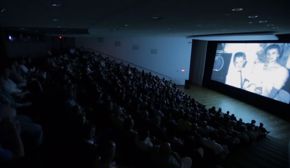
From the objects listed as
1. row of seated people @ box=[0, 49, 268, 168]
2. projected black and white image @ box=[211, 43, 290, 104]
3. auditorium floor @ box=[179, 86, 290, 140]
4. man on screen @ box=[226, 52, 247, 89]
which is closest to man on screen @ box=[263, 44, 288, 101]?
projected black and white image @ box=[211, 43, 290, 104]

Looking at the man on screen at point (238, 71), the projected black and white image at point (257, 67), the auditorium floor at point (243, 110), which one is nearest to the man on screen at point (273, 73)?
the projected black and white image at point (257, 67)

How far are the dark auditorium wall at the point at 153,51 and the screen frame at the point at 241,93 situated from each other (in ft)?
5.61

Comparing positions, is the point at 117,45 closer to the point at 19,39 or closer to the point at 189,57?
the point at 189,57

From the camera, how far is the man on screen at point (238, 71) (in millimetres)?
13742

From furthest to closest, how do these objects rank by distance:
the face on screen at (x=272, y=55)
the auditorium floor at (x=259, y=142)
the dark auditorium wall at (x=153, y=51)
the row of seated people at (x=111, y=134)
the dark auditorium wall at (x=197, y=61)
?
1. the dark auditorium wall at (x=197, y=61)
2. the dark auditorium wall at (x=153, y=51)
3. the face on screen at (x=272, y=55)
4. the auditorium floor at (x=259, y=142)
5. the row of seated people at (x=111, y=134)

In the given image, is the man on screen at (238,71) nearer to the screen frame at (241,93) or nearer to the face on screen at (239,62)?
the face on screen at (239,62)

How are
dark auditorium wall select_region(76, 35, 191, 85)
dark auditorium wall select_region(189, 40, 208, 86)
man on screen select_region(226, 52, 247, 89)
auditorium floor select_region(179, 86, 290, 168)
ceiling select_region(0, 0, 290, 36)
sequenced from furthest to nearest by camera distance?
dark auditorium wall select_region(189, 40, 208, 86), dark auditorium wall select_region(76, 35, 191, 85), man on screen select_region(226, 52, 247, 89), auditorium floor select_region(179, 86, 290, 168), ceiling select_region(0, 0, 290, 36)

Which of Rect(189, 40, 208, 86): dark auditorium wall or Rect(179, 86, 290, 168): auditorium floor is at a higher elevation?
Rect(189, 40, 208, 86): dark auditorium wall

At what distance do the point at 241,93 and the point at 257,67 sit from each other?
2.50 m

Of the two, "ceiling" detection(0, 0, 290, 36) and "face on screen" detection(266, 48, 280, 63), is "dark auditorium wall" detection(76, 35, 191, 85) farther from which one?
"ceiling" detection(0, 0, 290, 36)

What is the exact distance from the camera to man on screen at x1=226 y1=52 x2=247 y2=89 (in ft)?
45.1

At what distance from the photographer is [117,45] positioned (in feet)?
59.9

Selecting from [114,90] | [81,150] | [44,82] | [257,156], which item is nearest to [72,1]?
[81,150]

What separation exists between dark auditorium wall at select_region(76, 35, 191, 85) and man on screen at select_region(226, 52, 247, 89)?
4605 mm
